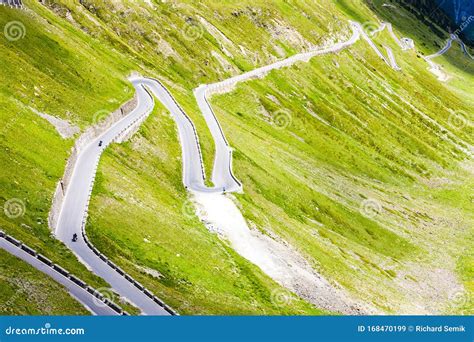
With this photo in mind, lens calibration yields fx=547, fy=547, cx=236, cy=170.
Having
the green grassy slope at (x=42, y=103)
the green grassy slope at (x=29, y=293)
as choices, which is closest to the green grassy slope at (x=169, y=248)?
the green grassy slope at (x=42, y=103)

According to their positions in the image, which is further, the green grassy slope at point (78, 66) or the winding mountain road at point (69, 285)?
the green grassy slope at point (78, 66)

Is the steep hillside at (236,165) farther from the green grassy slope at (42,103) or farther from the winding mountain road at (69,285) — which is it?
the winding mountain road at (69,285)

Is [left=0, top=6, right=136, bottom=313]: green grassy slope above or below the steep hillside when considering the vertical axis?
below

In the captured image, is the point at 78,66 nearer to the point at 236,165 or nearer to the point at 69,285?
the point at 236,165

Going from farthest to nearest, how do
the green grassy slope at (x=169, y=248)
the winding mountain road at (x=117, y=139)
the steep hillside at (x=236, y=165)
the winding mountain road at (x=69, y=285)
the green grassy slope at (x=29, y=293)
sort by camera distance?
the steep hillside at (x=236, y=165) → the green grassy slope at (x=169, y=248) → the winding mountain road at (x=117, y=139) → the winding mountain road at (x=69, y=285) → the green grassy slope at (x=29, y=293)

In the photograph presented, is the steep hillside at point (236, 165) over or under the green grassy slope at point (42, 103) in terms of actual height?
over

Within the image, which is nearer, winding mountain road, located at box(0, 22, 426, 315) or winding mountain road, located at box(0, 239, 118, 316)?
winding mountain road, located at box(0, 239, 118, 316)

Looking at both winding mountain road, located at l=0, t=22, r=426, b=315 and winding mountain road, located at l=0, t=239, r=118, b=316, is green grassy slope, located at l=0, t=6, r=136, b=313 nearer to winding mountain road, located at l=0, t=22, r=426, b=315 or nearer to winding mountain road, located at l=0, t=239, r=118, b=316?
winding mountain road, located at l=0, t=239, r=118, b=316

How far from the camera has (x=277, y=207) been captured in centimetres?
9544

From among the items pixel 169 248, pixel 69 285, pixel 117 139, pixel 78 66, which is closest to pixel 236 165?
pixel 117 139

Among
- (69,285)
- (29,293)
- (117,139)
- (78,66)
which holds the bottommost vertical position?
(117,139)

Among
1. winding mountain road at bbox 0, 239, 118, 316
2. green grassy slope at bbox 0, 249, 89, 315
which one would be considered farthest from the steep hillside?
winding mountain road at bbox 0, 239, 118, 316

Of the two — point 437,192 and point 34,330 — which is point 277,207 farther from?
point 437,192

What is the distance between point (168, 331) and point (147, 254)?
58.1 feet
